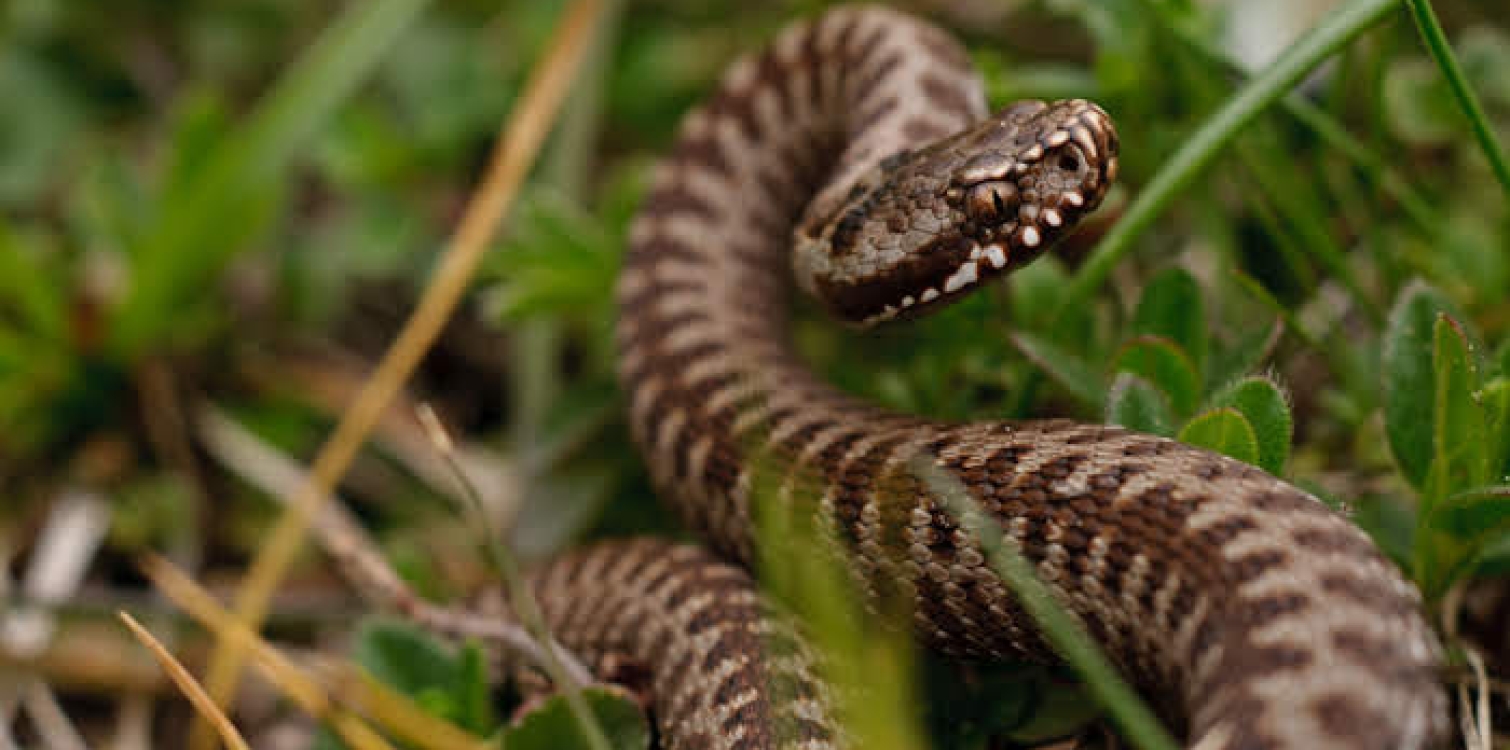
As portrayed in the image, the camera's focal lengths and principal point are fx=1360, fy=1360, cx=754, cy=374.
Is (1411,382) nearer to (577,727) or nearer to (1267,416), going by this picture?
(1267,416)

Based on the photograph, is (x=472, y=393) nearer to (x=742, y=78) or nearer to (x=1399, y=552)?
(x=742, y=78)

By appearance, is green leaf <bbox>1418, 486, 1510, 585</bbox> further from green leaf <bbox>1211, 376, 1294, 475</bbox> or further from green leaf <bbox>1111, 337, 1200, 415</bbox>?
green leaf <bbox>1111, 337, 1200, 415</bbox>

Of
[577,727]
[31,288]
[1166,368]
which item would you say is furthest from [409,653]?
[31,288]

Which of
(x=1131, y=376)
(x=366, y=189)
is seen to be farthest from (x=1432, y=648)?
(x=366, y=189)

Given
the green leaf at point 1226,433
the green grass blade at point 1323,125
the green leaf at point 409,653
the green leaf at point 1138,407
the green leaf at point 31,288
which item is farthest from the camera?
the green leaf at point 31,288

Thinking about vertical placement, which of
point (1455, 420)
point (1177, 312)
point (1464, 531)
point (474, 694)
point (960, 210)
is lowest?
point (474, 694)

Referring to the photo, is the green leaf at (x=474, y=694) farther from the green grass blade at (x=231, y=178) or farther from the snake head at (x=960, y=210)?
the green grass blade at (x=231, y=178)

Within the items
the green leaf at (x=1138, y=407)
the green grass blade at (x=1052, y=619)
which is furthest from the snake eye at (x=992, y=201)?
the green grass blade at (x=1052, y=619)

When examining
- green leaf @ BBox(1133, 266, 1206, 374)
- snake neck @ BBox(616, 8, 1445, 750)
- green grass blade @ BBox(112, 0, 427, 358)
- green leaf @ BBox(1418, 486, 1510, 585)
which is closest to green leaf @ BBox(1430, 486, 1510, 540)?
green leaf @ BBox(1418, 486, 1510, 585)
